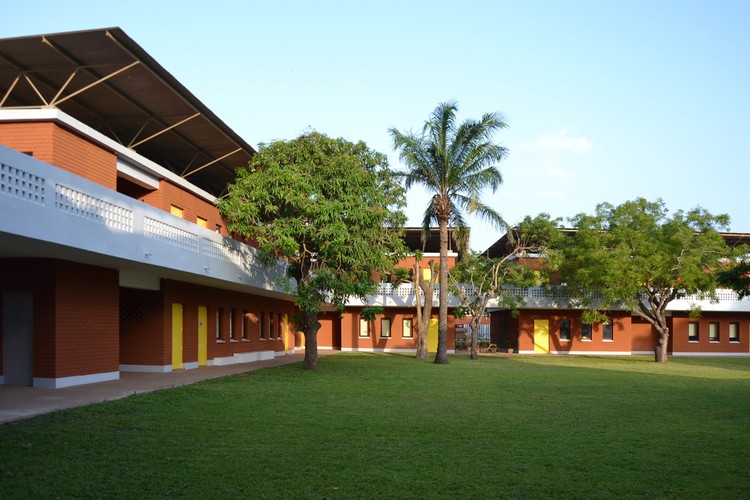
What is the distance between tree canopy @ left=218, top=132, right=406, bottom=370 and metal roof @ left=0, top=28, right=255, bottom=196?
117 inches

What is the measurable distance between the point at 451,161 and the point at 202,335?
12902 millimetres

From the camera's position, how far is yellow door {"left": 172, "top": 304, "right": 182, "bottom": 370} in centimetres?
2444

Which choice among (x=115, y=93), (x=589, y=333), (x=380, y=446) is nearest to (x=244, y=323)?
(x=115, y=93)

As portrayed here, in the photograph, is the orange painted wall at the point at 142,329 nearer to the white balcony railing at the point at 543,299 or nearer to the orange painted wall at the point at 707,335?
the white balcony railing at the point at 543,299

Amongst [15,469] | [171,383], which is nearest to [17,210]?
[15,469]

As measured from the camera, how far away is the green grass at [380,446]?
7.82m

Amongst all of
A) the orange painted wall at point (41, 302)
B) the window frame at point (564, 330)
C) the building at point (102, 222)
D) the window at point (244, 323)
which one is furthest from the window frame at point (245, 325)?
the window frame at point (564, 330)

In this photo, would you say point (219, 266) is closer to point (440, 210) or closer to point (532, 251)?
point (440, 210)

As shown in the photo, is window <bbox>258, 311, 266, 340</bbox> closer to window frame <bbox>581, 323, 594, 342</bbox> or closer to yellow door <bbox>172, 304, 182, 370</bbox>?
yellow door <bbox>172, 304, 182, 370</bbox>

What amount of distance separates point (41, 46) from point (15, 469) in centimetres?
1297

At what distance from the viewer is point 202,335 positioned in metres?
27.4

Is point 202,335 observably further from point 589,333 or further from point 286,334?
point 589,333

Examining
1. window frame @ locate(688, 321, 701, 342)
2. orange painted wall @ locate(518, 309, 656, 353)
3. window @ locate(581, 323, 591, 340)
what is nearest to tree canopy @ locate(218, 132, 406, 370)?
orange painted wall @ locate(518, 309, 656, 353)

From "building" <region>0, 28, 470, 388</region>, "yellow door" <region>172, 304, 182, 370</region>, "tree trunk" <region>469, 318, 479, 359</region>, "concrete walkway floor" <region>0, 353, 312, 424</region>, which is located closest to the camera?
"concrete walkway floor" <region>0, 353, 312, 424</region>
